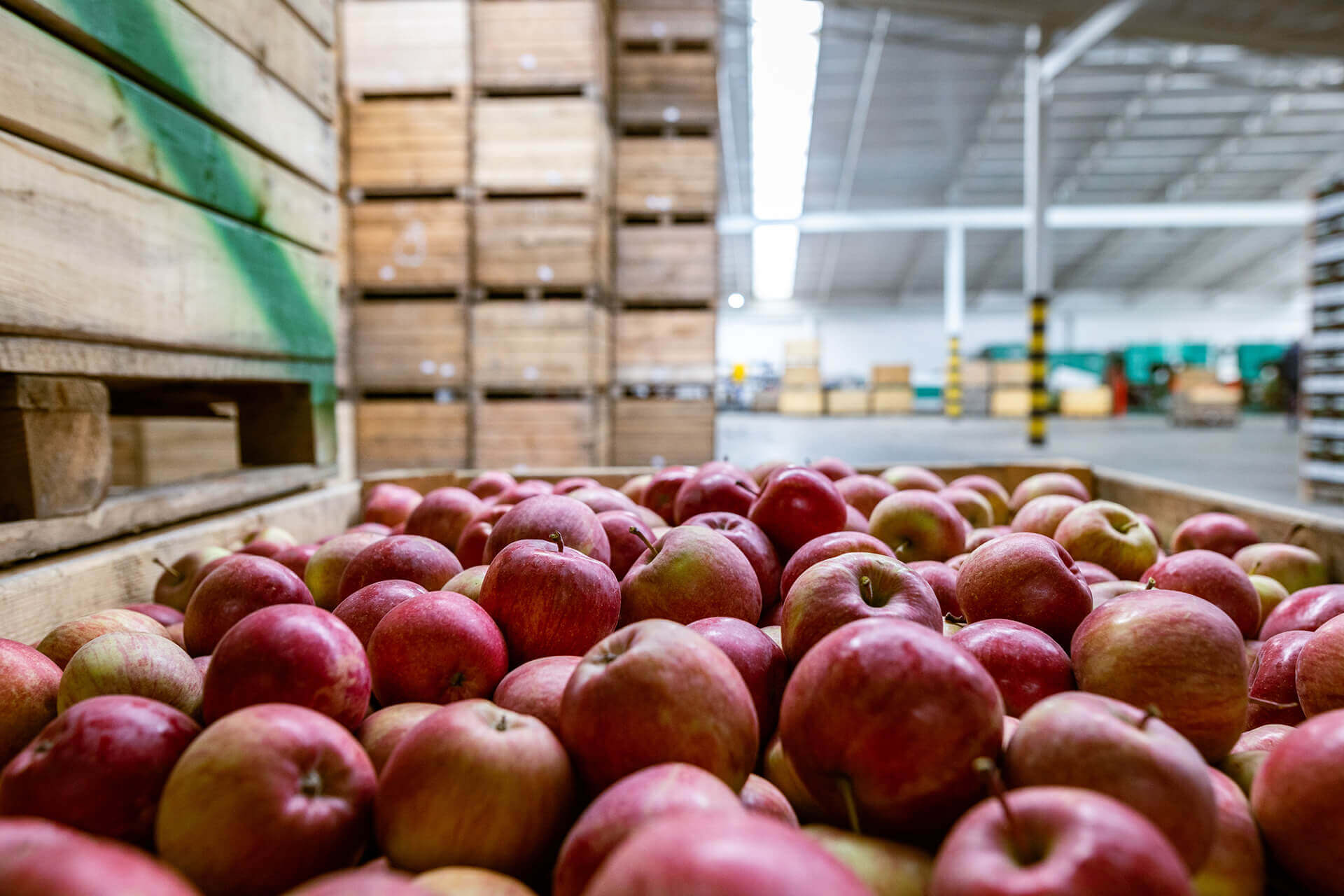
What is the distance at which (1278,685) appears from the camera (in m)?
1.40

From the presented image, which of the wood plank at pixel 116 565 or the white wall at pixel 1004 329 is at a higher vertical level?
the white wall at pixel 1004 329

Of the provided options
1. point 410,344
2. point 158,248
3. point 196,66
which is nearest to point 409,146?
point 410,344

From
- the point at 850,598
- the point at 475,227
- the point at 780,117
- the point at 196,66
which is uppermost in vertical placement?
the point at 780,117

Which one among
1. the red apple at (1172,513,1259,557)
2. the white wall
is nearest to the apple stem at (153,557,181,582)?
the red apple at (1172,513,1259,557)

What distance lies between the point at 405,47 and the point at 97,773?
563cm

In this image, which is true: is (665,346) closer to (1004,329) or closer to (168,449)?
(168,449)

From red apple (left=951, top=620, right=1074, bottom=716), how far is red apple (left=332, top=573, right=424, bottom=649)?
35.1 inches

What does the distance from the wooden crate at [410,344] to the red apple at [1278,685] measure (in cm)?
483

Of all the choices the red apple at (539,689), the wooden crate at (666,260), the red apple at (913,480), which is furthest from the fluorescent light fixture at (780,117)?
the red apple at (539,689)

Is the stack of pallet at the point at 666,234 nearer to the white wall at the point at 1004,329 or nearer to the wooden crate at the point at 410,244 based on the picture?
the wooden crate at the point at 410,244

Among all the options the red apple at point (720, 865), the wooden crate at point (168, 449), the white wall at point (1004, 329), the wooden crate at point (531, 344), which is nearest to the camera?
the red apple at point (720, 865)

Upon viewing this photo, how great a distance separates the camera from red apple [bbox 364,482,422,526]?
258 centimetres

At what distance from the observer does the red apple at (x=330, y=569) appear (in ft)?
5.74

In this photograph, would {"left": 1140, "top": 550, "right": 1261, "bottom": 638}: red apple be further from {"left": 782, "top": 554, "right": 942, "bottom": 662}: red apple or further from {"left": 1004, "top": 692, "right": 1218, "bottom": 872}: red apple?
{"left": 1004, "top": 692, "right": 1218, "bottom": 872}: red apple
